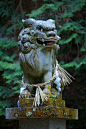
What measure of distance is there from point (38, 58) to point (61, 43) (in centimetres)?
342

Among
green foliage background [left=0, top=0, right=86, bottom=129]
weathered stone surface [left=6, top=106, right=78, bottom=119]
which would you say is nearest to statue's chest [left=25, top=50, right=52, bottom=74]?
weathered stone surface [left=6, top=106, right=78, bottom=119]

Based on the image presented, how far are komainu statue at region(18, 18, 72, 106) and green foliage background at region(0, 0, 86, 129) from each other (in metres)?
2.86

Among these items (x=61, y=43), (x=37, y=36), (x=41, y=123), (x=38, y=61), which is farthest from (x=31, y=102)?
(x=61, y=43)

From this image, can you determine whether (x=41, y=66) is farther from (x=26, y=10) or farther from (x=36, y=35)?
(x=26, y=10)

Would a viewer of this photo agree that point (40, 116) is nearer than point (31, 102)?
Yes

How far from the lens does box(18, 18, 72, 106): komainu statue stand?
3223 mm

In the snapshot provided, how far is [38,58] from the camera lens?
10.7ft

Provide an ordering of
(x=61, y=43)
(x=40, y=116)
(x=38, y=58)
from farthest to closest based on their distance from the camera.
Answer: (x=61, y=43) < (x=38, y=58) < (x=40, y=116)

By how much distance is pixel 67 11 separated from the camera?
684cm

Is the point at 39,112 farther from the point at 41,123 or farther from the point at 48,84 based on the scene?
the point at 48,84

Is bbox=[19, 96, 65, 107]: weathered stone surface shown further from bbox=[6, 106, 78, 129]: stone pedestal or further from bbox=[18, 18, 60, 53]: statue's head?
bbox=[18, 18, 60, 53]: statue's head

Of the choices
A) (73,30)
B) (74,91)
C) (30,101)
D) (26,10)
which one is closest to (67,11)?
(73,30)

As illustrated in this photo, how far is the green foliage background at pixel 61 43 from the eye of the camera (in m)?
6.49

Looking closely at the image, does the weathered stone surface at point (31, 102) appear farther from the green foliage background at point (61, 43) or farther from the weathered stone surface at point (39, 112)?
the green foliage background at point (61, 43)
